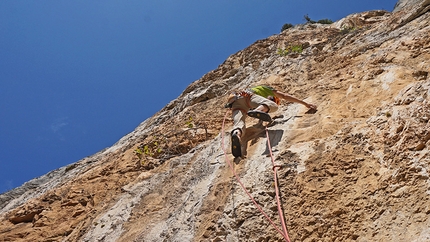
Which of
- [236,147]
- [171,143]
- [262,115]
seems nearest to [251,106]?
Result: [262,115]

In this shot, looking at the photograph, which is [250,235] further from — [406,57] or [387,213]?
[406,57]

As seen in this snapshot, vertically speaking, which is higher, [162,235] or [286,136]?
[286,136]

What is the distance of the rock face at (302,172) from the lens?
314 cm

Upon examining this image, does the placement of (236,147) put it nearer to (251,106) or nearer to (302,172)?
(251,106)

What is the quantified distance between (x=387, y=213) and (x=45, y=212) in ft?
20.4

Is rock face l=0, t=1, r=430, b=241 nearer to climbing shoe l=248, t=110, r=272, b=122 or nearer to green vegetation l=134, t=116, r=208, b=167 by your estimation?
green vegetation l=134, t=116, r=208, b=167

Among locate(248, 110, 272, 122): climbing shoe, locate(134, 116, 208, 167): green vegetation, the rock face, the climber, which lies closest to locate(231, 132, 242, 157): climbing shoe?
the climber

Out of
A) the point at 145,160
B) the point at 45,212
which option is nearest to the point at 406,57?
the point at 145,160

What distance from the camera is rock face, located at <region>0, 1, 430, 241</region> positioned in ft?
10.3

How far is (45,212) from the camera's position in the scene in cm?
674

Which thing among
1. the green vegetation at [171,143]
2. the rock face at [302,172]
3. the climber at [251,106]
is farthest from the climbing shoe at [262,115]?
the green vegetation at [171,143]

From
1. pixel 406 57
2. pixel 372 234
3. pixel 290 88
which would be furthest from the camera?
pixel 290 88

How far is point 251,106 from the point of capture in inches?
234

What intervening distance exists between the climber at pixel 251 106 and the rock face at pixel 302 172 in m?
0.22
